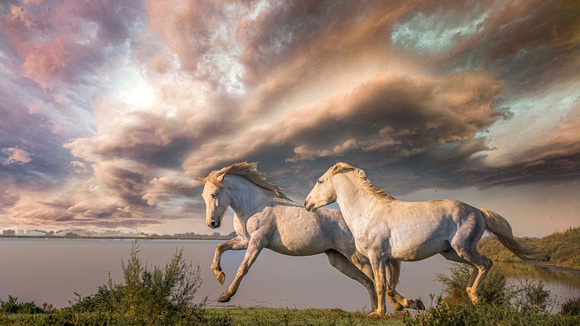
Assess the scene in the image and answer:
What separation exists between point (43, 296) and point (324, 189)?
1246cm

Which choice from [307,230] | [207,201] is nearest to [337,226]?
[307,230]

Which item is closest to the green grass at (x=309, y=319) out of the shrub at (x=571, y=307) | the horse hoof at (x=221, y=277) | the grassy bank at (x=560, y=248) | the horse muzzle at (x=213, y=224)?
the horse hoof at (x=221, y=277)

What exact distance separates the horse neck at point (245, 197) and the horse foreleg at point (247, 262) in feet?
1.83

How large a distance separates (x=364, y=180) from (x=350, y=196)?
1.29 ft

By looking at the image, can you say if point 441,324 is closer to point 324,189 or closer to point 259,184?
point 324,189

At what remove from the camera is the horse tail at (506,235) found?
6105mm

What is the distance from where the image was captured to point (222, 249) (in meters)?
6.73

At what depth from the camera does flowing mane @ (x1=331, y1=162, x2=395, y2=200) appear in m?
6.52

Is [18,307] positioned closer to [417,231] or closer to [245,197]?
[245,197]

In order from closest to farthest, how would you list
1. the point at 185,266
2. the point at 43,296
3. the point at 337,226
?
the point at 185,266
the point at 337,226
the point at 43,296

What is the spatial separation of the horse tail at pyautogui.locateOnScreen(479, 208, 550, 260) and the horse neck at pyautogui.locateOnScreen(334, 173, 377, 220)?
1.90 metres

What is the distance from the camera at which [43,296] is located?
13.5 meters

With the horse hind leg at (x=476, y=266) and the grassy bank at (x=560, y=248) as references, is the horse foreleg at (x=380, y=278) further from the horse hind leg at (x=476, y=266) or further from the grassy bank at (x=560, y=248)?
the grassy bank at (x=560, y=248)

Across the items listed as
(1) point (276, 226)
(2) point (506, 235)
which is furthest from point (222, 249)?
(2) point (506, 235)
